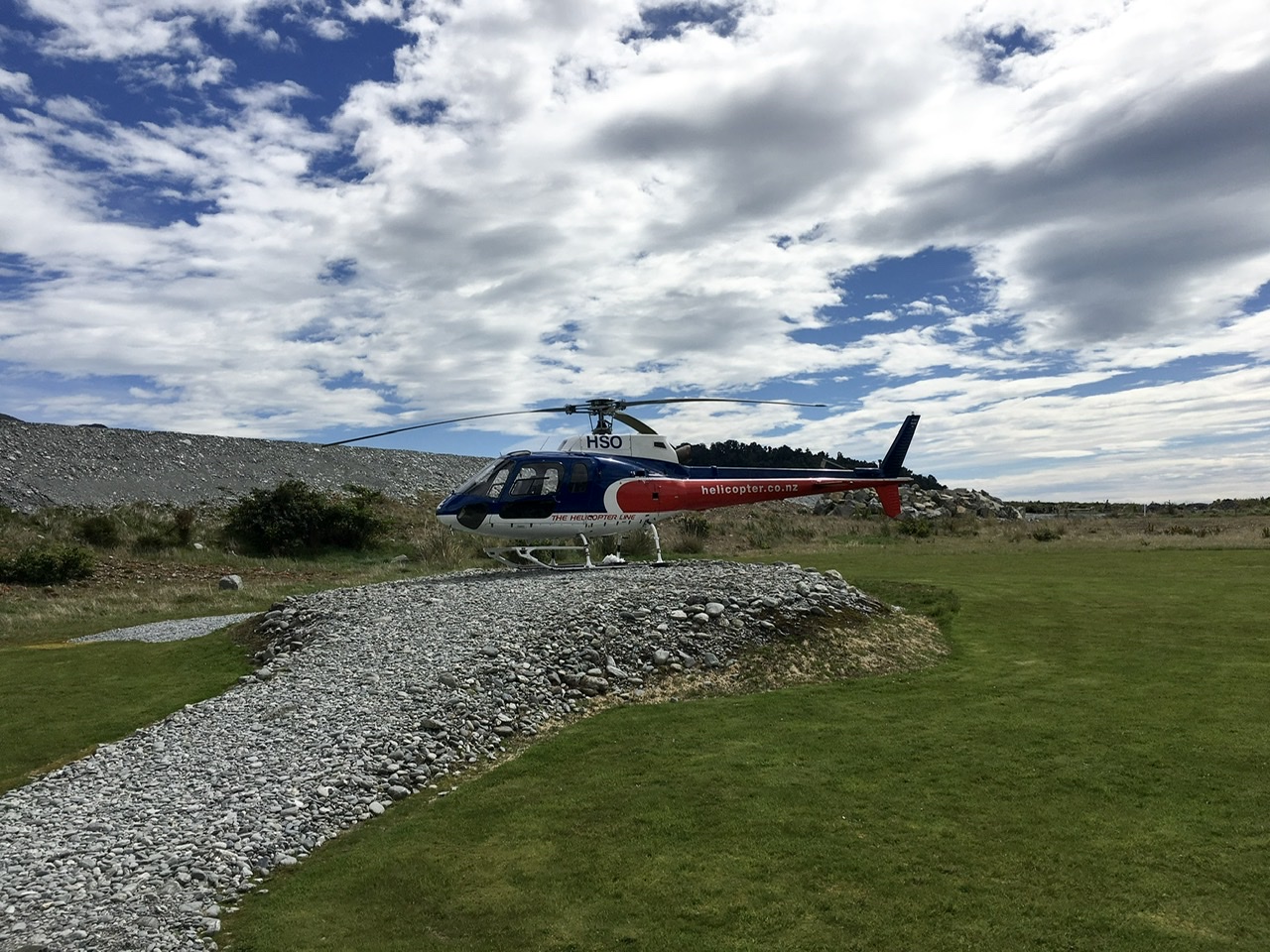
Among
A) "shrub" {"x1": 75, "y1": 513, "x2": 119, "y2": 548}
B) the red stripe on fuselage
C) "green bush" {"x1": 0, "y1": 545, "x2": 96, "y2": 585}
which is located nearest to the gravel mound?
"shrub" {"x1": 75, "y1": 513, "x2": 119, "y2": 548}

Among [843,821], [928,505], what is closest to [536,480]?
[843,821]

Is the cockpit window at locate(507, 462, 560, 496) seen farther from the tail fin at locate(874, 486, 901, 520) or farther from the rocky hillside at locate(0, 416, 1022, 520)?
the rocky hillside at locate(0, 416, 1022, 520)

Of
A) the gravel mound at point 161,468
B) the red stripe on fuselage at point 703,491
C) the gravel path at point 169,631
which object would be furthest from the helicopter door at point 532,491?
the gravel mound at point 161,468

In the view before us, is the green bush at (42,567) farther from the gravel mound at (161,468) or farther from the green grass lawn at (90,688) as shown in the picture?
the gravel mound at (161,468)

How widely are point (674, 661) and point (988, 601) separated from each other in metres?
7.34

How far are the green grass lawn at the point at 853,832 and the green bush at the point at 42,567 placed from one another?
2018 centimetres

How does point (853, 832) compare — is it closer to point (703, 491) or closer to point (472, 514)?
point (472, 514)

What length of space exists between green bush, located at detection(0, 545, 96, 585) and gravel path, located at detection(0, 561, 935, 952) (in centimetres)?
1207

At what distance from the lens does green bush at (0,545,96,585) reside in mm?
21719

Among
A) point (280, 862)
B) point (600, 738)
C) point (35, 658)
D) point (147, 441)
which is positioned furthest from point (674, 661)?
point (147, 441)

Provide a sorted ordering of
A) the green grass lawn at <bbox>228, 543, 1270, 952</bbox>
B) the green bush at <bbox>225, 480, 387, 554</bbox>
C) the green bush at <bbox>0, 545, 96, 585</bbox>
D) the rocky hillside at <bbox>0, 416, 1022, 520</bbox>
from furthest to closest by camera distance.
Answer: the rocky hillside at <bbox>0, 416, 1022, 520</bbox>
the green bush at <bbox>225, 480, 387, 554</bbox>
the green bush at <bbox>0, 545, 96, 585</bbox>
the green grass lawn at <bbox>228, 543, 1270, 952</bbox>

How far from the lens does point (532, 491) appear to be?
1599cm

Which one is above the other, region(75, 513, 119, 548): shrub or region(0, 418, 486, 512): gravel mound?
region(0, 418, 486, 512): gravel mound

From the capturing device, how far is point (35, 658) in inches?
505
